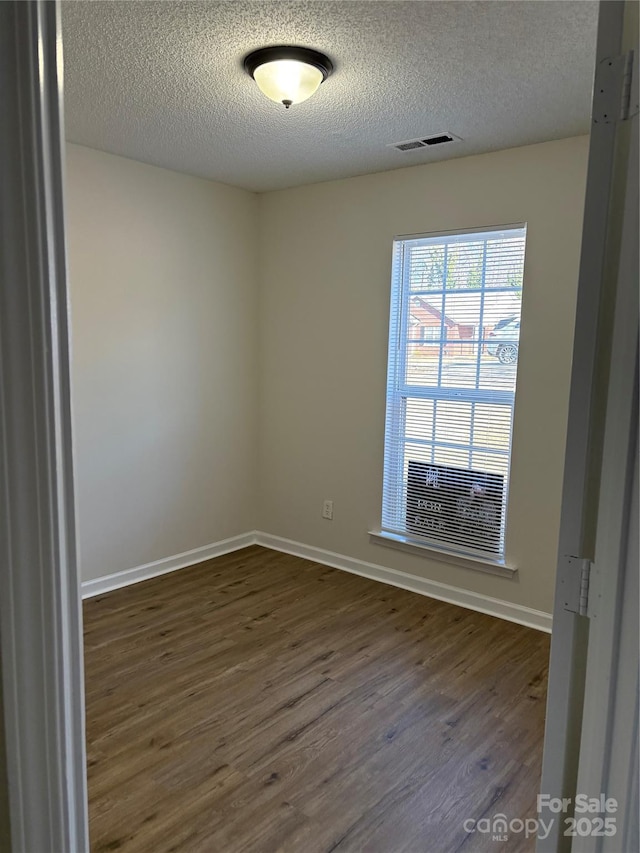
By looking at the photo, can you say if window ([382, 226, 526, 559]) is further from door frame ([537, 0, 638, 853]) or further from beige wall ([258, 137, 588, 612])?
door frame ([537, 0, 638, 853])

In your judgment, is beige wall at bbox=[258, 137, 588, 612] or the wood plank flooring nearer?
the wood plank flooring

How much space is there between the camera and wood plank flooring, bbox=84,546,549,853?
1939mm

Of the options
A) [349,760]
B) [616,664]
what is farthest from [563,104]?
[349,760]

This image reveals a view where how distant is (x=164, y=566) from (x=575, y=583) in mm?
3381

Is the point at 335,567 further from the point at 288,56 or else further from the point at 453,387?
the point at 288,56

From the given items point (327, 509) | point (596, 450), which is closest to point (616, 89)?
point (596, 450)

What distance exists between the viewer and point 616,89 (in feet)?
3.32

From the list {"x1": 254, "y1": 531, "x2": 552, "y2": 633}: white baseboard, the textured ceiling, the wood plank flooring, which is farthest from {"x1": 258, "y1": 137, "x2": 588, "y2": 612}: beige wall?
the wood plank flooring

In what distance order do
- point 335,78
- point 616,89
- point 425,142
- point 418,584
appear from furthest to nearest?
point 418,584 < point 425,142 < point 335,78 < point 616,89

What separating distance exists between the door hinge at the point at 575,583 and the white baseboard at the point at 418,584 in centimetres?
242

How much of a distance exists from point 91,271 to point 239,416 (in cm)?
147

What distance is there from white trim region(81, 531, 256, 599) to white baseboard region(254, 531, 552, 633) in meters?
0.22

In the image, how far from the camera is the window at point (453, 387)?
11.1 ft

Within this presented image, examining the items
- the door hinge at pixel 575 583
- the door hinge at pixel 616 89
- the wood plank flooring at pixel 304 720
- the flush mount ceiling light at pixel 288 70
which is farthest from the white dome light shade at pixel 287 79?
the wood plank flooring at pixel 304 720
